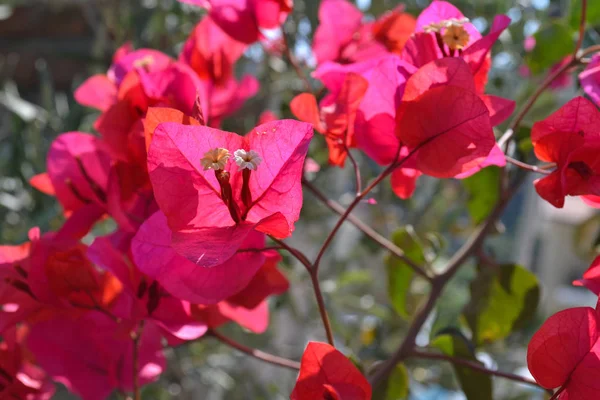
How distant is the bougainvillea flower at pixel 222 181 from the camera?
0.33m

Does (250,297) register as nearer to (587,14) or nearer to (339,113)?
(339,113)


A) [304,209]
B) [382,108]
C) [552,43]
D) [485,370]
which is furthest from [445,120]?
[304,209]

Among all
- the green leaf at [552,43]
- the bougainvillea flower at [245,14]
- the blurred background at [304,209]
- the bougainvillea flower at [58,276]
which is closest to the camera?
the bougainvillea flower at [58,276]

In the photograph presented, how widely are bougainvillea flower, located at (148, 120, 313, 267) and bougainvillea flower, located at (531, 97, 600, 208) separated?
0.14 metres

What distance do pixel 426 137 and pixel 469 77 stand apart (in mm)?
39

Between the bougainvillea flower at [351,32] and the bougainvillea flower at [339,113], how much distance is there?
15 centimetres

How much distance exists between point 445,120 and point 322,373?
148mm

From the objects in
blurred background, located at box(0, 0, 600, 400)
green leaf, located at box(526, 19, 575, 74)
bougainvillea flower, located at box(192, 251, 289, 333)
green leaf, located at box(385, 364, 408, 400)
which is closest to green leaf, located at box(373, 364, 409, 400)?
green leaf, located at box(385, 364, 408, 400)

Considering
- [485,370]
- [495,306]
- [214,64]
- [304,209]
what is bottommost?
[304,209]

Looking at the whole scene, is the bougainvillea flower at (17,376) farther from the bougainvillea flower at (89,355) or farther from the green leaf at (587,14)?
the green leaf at (587,14)

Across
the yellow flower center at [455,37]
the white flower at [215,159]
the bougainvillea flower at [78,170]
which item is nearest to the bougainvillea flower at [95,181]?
the bougainvillea flower at [78,170]

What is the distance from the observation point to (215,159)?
328 millimetres

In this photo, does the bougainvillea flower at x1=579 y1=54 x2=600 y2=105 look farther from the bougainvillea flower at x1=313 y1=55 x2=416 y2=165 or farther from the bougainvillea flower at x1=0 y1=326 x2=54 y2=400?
the bougainvillea flower at x1=0 y1=326 x2=54 y2=400

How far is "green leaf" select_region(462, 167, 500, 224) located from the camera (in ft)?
2.11
